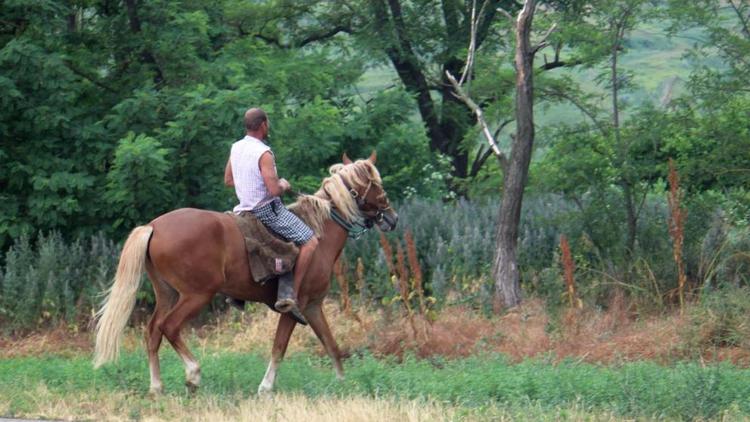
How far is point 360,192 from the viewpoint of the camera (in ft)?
39.4

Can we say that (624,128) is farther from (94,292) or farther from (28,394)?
(28,394)

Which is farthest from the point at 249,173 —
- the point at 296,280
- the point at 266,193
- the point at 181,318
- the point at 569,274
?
the point at 569,274

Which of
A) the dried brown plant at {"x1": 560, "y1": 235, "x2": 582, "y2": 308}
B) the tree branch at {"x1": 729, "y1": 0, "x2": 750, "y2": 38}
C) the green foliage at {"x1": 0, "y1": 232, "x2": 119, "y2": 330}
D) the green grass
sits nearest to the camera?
the green grass

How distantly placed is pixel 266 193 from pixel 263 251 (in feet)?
1.83

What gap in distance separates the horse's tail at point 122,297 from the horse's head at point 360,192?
211 centimetres

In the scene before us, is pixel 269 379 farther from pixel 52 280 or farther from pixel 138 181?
pixel 52 280

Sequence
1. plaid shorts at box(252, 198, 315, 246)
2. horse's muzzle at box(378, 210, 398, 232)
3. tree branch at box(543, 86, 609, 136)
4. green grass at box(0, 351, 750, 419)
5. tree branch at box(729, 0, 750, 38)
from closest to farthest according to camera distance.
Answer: green grass at box(0, 351, 750, 419) < plaid shorts at box(252, 198, 315, 246) < horse's muzzle at box(378, 210, 398, 232) < tree branch at box(543, 86, 609, 136) < tree branch at box(729, 0, 750, 38)

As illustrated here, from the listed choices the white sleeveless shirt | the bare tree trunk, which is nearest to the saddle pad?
the white sleeveless shirt

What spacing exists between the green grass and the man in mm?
944

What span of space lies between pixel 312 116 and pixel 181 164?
2.68m

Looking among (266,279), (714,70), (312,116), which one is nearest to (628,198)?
(714,70)

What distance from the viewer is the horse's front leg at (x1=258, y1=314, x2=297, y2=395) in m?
10.7

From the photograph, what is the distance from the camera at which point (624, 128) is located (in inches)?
646

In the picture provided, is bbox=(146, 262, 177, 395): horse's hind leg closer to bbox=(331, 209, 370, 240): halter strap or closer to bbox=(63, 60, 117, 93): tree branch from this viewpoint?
bbox=(331, 209, 370, 240): halter strap
